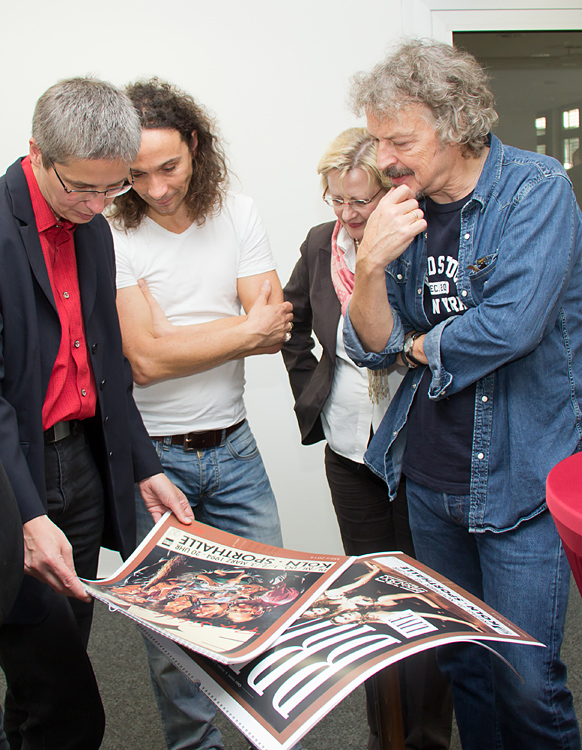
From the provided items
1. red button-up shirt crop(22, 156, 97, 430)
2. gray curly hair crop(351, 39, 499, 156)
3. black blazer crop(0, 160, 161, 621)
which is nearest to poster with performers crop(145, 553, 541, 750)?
black blazer crop(0, 160, 161, 621)

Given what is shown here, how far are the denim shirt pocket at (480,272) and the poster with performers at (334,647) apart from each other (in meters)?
0.56

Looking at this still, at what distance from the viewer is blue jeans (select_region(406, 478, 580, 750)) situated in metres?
1.19

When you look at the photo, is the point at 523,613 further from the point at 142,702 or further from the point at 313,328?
the point at 142,702

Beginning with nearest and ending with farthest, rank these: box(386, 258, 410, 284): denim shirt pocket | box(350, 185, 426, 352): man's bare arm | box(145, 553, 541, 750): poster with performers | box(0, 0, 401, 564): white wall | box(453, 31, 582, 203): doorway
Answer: box(145, 553, 541, 750): poster with performers → box(350, 185, 426, 352): man's bare arm → box(386, 258, 410, 284): denim shirt pocket → box(0, 0, 401, 564): white wall → box(453, 31, 582, 203): doorway

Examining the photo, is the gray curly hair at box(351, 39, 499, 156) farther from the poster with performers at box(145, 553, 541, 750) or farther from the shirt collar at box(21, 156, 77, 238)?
the poster with performers at box(145, 553, 541, 750)

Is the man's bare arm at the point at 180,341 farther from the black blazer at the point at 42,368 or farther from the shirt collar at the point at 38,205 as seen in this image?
the shirt collar at the point at 38,205

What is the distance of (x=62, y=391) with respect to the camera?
1322 mm

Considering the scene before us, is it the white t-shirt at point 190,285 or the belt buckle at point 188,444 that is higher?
the white t-shirt at point 190,285

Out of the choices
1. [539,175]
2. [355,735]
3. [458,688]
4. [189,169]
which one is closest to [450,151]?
[539,175]

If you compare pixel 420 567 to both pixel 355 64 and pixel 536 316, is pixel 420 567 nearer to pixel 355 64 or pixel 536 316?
pixel 536 316

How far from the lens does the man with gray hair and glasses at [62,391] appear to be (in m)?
1.18

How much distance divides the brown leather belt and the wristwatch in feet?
1.93

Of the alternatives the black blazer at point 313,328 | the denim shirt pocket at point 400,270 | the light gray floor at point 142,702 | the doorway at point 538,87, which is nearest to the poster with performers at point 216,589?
the denim shirt pocket at point 400,270

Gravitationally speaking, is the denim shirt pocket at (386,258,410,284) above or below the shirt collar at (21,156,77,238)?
below
